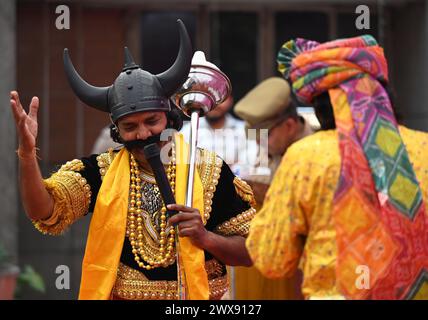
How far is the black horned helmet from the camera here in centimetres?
475

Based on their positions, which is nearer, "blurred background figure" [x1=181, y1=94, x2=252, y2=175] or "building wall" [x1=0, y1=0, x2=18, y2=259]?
"blurred background figure" [x1=181, y1=94, x2=252, y2=175]

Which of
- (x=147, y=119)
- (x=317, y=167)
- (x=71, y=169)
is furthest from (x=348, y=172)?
(x=71, y=169)

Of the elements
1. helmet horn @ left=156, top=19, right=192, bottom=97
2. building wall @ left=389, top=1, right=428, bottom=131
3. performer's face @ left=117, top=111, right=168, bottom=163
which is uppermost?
building wall @ left=389, top=1, right=428, bottom=131

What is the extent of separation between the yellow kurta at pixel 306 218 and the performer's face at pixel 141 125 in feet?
2.91

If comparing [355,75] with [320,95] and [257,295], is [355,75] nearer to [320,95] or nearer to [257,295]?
[320,95]

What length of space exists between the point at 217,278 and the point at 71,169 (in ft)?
2.75

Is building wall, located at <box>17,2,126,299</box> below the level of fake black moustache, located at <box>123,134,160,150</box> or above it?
above

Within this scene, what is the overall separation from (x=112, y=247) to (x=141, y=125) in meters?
0.56

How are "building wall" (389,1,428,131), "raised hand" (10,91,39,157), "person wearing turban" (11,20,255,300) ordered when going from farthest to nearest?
"building wall" (389,1,428,131), "person wearing turban" (11,20,255,300), "raised hand" (10,91,39,157)

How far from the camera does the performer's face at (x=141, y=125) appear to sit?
4781 mm

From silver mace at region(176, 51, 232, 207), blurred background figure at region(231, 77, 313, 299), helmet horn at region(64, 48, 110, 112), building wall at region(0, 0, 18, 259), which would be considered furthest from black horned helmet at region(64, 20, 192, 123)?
building wall at region(0, 0, 18, 259)

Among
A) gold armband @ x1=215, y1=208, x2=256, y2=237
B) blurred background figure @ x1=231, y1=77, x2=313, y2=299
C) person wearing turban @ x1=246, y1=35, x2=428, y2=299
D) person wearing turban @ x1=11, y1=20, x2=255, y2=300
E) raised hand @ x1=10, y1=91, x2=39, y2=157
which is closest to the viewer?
person wearing turban @ x1=246, y1=35, x2=428, y2=299

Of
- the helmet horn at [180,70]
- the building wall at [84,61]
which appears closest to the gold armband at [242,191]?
the helmet horn at [180,70]

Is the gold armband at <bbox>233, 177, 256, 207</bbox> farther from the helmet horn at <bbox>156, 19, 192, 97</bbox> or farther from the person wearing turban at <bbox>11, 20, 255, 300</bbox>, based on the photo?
the helmet horn at <bbox>156, 19, 192, 97</bbox>
